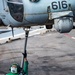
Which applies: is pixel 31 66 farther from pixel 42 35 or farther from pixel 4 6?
pixel 42 35

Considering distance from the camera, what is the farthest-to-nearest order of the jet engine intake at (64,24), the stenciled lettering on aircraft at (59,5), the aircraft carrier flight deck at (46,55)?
the aircraft carrier flight deck at (46,55) < the stenciled lettering on aircraft at (59,5) < the jet engine intake at (64,24)

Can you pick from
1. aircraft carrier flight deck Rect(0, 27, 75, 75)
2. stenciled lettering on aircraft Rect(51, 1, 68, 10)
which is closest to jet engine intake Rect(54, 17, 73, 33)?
stenciled lettering on aircraft Rect(51, 1, 68, 10)

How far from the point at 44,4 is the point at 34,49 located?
20173 millimetres

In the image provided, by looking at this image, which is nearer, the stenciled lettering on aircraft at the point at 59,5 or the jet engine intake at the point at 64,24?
the jet engine intake at the point at 64,24

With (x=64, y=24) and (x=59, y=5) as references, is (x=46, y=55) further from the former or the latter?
(x=64, y=24)

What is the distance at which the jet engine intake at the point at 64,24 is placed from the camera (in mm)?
9625

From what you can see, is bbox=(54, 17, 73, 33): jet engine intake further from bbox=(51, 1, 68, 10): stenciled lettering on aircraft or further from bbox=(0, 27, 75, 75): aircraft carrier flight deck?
bbox=(0, 27, 75, 75): aircraft carrier flight deck

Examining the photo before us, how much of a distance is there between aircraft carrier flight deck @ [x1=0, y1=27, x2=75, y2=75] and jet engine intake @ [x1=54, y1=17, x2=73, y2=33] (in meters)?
10.3

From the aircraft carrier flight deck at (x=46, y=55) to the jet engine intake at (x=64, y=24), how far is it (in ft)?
33.6

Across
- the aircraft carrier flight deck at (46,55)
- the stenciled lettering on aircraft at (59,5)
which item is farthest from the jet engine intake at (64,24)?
the aircraft carrier flight deck at (46,55)

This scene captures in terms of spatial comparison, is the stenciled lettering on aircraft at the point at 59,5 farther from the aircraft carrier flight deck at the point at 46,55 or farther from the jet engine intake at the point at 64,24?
the aircraft carrier flight deck at the point at 46,55

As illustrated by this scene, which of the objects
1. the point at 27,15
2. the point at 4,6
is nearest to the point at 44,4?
the point at 27,15

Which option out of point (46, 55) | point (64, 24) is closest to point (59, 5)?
point (64, 24)

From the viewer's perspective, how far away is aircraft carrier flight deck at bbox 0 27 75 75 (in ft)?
67.9
